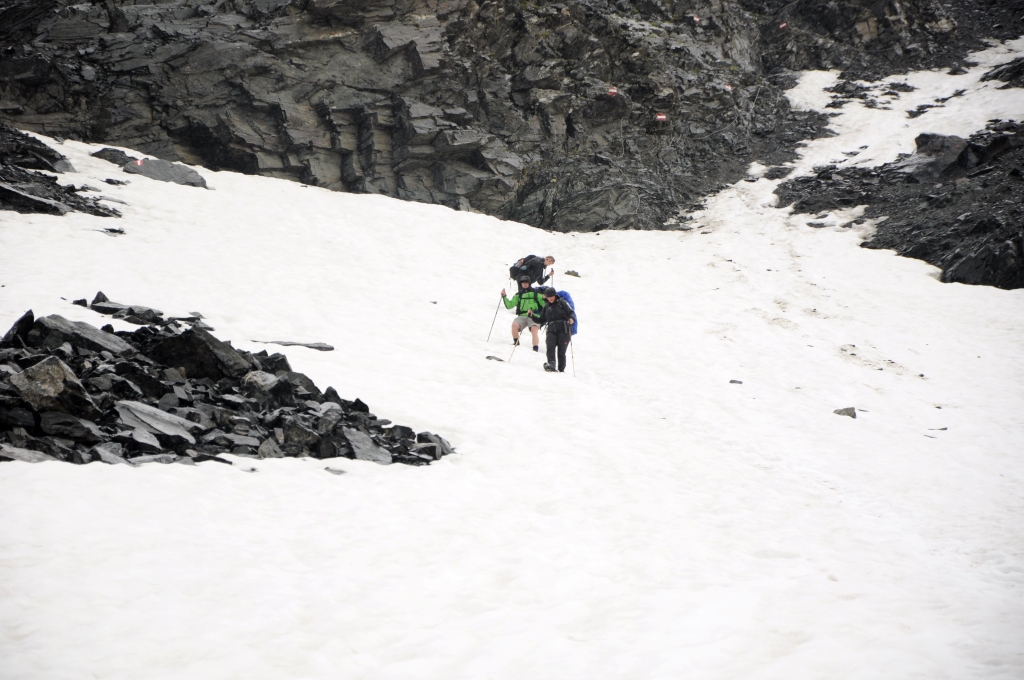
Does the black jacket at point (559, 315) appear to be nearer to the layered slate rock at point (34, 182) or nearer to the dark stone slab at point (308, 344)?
the dark stone slab at point (308, 344)

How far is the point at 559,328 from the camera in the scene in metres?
13.2

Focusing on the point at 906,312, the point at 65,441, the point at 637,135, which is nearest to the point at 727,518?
the point at 65,441

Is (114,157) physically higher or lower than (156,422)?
higher

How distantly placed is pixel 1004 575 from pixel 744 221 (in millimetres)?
23328

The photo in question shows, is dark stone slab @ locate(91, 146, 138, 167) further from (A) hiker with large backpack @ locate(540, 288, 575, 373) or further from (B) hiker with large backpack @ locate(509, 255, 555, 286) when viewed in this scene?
(A) hiker with large backpack @ locate(540, 288, 575, 373)

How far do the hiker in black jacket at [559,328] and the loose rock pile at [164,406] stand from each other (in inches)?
207

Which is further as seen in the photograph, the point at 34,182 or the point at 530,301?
the point at 34,182

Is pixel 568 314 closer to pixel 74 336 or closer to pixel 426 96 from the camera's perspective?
pixel 74 336

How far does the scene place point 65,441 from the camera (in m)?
5.79

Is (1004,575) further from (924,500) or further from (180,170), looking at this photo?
(180,170)

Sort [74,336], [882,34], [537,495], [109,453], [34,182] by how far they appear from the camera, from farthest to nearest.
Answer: [882,34] < [34,182] < [74,336] < [537,495] < [109,453]

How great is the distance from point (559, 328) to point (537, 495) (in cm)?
654

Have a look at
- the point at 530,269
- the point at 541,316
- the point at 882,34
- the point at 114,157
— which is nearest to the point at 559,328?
the point at 541,316

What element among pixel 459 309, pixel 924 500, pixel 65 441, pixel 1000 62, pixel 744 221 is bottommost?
pixel 924 500
